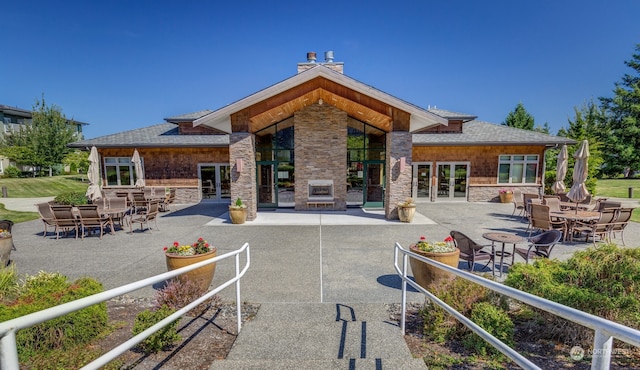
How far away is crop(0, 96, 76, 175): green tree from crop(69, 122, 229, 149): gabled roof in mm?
19634

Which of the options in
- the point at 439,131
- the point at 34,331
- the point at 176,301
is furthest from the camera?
the point at 439,131

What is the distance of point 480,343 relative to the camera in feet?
10.8

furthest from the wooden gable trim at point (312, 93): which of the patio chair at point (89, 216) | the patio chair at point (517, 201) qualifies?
the patio chair at point (517, 201)

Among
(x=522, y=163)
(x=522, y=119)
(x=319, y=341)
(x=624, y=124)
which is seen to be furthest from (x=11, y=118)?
(x=624, y=124)

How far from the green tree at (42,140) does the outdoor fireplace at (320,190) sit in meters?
32.1

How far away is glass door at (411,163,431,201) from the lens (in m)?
17.6

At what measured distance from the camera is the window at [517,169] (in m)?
17.2

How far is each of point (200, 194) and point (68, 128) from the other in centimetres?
2882

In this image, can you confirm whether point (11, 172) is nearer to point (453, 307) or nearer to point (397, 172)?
point (397, 172)

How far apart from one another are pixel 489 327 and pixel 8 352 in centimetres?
410

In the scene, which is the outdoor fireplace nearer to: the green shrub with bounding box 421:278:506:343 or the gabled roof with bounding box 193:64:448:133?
the gabled roof with bounding box 193:64:448:133

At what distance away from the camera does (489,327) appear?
3428 mm

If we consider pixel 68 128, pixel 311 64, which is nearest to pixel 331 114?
pixel 311 64

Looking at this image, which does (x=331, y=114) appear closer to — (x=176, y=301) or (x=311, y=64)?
(x=311, y=64)
